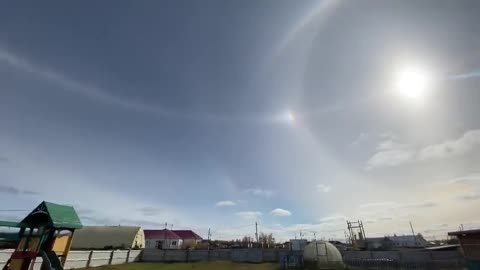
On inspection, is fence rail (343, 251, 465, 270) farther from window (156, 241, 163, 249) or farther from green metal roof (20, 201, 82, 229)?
window (156, 241, 163, 249)

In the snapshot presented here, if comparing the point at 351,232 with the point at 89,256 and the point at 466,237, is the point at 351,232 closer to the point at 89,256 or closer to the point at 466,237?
the point at 466,237

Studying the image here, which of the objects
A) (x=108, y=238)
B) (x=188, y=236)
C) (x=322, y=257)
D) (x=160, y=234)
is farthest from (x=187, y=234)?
(x=322, y=257)

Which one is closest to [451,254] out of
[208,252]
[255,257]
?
[255,257]

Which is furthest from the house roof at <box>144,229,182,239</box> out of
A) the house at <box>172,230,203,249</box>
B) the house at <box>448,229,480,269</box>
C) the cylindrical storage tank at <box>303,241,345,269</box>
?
the house at <box>448,229,480,269</box>

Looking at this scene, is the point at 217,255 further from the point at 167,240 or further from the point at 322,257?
the point at 167,240

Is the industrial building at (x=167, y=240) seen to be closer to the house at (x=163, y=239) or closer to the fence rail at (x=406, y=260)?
the house at (x=163, y=239)
